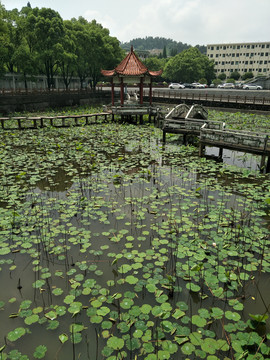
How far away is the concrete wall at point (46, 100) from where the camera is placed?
24.6 m

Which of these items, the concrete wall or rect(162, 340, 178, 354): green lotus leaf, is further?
the concrete wall

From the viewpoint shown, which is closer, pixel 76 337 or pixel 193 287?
pixel 76 337

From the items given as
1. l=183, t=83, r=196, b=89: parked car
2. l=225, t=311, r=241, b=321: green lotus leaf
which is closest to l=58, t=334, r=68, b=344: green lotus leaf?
l=225, t=311, r=241, b=321: green lotus leaf

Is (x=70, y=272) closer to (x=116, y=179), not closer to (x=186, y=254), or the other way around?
(x=186, y=254)

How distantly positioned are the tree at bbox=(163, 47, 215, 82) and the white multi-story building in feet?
69.2

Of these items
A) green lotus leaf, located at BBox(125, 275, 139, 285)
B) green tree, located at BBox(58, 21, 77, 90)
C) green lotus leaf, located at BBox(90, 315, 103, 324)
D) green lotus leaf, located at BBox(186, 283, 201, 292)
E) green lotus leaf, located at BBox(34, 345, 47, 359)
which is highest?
green tree, located at BBox(58, 21, 77, 90)

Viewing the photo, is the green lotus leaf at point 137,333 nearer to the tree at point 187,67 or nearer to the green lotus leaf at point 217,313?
the green lotus leaf at point 217,313

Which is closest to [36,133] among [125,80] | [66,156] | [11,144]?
[11,144]

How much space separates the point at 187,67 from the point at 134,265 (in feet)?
211

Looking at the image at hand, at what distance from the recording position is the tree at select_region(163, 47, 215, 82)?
61.4 m

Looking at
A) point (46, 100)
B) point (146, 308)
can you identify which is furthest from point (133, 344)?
point (46, 100)

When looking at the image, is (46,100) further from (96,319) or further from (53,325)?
(96,319)

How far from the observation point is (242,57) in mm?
81875

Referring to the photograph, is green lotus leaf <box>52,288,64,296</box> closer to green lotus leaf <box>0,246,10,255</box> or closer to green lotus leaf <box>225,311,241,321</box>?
green lotus leaf <box>0,246,10,255</box>
